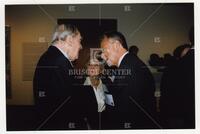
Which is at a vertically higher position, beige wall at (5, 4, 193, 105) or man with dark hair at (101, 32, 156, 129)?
beige wall at (5, 4, 193, 105)

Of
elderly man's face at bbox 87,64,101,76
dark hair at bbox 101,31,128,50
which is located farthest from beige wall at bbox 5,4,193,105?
elderly man's face at bbox 87,64,101,76

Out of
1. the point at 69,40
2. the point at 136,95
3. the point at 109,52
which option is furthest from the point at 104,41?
the point at 136,95

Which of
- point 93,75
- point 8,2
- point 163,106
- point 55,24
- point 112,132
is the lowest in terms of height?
point 112,132

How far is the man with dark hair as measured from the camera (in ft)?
5.68

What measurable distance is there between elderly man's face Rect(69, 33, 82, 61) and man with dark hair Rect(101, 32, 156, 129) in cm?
12

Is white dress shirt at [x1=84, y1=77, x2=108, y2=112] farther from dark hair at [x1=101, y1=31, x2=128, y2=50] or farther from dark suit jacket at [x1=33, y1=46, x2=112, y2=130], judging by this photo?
dark hair at [x1=101, y1=31, x2=128, y2=50]

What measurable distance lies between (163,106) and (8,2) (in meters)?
0.89

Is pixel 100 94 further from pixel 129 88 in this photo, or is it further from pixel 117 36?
pixel 117 36

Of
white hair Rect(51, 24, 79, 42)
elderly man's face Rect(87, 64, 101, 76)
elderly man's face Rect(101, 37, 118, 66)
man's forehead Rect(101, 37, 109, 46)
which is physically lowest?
elderly man's face Rect(87, 64, 101, 76)

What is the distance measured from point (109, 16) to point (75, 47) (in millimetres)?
219

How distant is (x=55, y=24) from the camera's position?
1.72 m

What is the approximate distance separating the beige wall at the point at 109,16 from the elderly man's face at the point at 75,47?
0.34 ft
